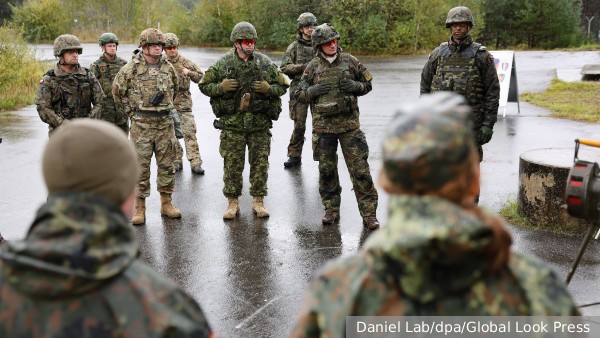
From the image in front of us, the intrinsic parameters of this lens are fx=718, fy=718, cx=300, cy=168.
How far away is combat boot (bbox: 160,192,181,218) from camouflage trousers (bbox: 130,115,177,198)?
76 millimetres

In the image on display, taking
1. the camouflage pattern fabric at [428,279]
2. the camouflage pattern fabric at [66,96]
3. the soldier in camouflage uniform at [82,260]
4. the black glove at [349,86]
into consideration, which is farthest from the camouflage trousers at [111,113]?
the camouflage pattern fabric at [428,279]

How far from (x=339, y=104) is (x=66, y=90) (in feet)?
9.92

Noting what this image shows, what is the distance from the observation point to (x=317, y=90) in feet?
23.8

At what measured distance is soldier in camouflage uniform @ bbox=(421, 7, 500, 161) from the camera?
7074 millimetres

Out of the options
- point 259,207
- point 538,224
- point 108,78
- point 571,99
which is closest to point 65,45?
point 108,78

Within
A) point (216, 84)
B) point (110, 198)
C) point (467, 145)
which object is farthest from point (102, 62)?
point (467, 145)

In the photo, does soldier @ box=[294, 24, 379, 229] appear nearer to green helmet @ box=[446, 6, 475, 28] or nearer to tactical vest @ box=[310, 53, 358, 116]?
tactical vest @ box=[310, 53, 358, 116]

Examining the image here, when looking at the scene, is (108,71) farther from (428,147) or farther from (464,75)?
(428,147)

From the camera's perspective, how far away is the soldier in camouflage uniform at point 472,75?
7.07 m

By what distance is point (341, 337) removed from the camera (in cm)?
199

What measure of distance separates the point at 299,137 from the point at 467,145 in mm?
8307

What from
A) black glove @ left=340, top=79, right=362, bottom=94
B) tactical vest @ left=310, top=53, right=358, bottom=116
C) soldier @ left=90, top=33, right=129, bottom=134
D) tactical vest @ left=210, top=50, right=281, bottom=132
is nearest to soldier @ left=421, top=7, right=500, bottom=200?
black glove @ left=340, top=79, right=362, bottom=94

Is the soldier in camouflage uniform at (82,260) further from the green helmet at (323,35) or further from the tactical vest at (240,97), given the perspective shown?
the tactical vest at (240,97)

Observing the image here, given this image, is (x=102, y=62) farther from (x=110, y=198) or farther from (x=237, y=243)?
(x=110, y=198)
